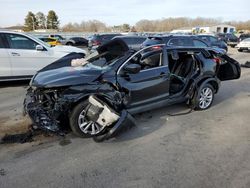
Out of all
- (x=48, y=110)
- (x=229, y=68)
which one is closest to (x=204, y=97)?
(x=229, y=68)

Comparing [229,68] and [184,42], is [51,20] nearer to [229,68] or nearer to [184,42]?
[184,42]

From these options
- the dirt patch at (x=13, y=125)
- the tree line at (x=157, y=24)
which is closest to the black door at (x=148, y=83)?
the dirt patch at (x=13, y=125)

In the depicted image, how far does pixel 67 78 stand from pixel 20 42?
4.77 m

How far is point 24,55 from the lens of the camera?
26.8ft

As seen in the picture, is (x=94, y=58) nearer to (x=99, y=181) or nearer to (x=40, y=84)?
Answer: (x=40, y=84)

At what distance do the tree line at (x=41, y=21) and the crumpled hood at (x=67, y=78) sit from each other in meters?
90.8

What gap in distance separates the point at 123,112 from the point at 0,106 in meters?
3.57

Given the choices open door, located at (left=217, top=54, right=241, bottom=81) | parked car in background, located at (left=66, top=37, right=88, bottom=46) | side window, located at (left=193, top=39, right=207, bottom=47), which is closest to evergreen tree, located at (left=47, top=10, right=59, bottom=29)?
parked car in background, located at (left=66, top=37, right=88, bottom=46)

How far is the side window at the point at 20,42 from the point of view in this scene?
7.99 meters

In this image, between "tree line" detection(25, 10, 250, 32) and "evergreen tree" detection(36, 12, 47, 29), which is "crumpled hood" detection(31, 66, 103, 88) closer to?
"tree line" detection(25, 10, 250, 32)

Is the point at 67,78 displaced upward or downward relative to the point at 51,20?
downward

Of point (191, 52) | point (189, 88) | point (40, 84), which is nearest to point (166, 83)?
point (189, 88)

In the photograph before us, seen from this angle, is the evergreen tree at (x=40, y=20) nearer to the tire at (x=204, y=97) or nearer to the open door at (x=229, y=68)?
the open door at (x=229, y=68)

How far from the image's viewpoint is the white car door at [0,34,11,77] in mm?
7863
